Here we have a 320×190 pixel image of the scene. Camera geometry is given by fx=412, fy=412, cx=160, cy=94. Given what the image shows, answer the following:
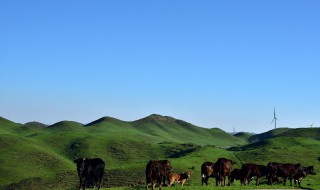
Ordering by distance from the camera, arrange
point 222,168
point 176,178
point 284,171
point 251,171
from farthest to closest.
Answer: point 284,171 < point 251,171 < point 176,178 < point 222,168

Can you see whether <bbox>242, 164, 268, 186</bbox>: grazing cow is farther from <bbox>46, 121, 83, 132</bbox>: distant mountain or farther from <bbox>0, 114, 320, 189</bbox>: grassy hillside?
<bbox>46, 121, 83, 132</bbox>: distant mountain

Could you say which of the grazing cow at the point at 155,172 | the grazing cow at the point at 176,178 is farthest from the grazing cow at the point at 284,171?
the grazing cow at the point at 155,172

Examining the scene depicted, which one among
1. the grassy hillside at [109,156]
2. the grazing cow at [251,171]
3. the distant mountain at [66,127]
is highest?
the distant mountain at [66,127]

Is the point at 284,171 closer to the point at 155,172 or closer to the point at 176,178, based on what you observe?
the point at 176,178

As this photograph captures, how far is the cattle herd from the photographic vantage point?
106 feet

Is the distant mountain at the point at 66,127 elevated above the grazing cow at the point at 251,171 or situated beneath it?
elevated above

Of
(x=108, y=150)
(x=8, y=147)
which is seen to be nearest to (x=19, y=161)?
(x=8, y=147)

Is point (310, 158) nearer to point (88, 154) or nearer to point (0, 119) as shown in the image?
point (88, 154)

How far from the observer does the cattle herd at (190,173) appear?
32.3 m

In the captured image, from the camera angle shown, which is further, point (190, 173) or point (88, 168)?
point (190, 173)

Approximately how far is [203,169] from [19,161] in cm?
6786

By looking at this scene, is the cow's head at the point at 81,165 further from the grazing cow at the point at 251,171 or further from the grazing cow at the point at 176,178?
the grazing cow at the point at 251,171

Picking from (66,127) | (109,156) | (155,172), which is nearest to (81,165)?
(155,172)

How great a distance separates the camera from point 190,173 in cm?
4272
